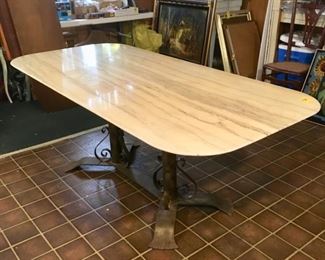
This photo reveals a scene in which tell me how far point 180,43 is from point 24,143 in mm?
1987

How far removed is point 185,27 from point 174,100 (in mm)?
2367

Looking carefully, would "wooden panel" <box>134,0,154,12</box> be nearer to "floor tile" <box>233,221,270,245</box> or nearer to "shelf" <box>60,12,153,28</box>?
"shelf" <box>60,12,153,28</box>

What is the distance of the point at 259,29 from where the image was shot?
407 cm

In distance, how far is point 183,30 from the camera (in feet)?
13.0

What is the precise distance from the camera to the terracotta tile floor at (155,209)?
6.26 feet

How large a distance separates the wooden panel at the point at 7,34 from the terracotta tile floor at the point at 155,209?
103cm

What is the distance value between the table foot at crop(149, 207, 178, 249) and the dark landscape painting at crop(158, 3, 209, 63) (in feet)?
7.13

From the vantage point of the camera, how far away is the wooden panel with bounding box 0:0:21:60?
10.5ft

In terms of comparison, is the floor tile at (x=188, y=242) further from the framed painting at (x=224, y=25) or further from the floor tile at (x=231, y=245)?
the framed painting at (x=224, y=25)

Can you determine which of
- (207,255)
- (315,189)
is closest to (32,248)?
(207,255)

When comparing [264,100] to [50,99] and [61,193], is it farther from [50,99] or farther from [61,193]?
[50,99]

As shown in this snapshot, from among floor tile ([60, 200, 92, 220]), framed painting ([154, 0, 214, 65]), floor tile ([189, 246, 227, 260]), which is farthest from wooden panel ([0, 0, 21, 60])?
floor tile ([189, 246, 227, 260])

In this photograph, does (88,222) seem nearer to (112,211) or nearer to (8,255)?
(112,211)

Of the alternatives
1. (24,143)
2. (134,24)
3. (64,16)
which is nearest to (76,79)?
(24,143)
